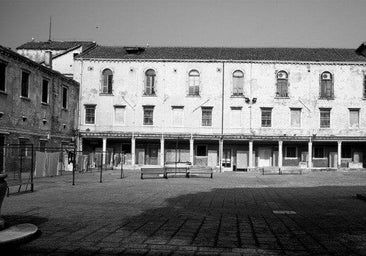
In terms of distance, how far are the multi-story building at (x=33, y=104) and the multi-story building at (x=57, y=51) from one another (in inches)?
266

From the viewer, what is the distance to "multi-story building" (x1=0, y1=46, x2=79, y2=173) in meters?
25.5

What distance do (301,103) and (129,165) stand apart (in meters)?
18.0

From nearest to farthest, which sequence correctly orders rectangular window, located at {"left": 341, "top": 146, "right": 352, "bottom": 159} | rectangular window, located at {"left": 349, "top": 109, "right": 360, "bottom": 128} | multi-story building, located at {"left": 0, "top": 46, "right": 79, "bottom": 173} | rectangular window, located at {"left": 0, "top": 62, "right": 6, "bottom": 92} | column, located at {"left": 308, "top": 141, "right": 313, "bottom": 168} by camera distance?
rectangular window, located at {"left": 0, "top": 62, "right": 6, "bottom": 92} → multi-story building, located at {"left": 0, "top": 46, "right": 79, "bottom": 173} → column, located at {"left": 308, "top": 141, "right": 313, "bottom": 168} → rectangular window, located at {"left": 349, "top": 109, "right": 360, "bottom": 128} → rectangular window, located at {"left": 341, "top": 146, "right": 352, "bottom": 159}

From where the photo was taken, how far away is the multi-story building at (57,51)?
43406mm

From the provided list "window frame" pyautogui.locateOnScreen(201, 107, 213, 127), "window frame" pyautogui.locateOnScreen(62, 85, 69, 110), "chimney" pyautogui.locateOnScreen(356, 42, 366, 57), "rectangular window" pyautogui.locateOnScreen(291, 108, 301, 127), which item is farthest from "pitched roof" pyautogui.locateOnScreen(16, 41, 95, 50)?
"chimney" pyautogui.locateOnScreen(356, 42, 366, 57)

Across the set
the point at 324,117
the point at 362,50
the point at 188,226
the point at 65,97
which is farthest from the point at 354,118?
the point at 188,226

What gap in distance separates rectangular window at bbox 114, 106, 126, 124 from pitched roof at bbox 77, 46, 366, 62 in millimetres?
5023

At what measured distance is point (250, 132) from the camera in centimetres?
3897

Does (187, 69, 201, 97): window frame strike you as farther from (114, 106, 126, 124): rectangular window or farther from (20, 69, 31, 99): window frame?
(20, 69, 31, 99): window frame

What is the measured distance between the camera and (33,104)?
1149 inches

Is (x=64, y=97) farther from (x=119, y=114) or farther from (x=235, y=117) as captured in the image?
(x=235, y=117)

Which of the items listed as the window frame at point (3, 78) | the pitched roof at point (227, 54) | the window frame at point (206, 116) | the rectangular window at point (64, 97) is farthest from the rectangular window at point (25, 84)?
the window frame at point (206, 116)

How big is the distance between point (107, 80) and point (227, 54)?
12.4 metres


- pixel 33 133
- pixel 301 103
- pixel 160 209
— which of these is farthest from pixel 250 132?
pixel 160 209
